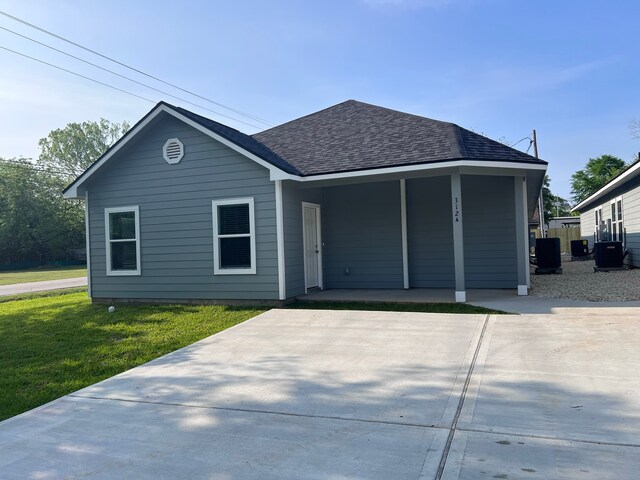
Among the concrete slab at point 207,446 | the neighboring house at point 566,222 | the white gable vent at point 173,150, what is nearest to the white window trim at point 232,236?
the white gable vent at point 173,150

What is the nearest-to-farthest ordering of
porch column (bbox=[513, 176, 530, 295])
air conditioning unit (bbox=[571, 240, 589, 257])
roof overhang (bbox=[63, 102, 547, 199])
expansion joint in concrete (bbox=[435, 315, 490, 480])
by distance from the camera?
expansion joint in concrete (bbox=[435, 315, 490, 480])
roof overhang (bbox=[63, 102, 547, 199])
porch column (bbox=[513, 176, 530, 295])
air conditioning unit (bbox=[571, 240, 589, 257])

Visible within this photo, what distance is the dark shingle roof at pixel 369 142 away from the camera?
890 cm

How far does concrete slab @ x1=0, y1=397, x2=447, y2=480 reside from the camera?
2840mm

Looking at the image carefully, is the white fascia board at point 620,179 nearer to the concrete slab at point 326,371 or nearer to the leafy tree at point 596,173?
the concrete slab at point 326,371

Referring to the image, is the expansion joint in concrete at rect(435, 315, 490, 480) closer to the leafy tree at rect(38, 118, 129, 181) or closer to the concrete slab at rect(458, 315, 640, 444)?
the concrete slab at rect(458, 315, 640, 444)

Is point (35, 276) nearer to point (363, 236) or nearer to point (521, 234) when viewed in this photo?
point (363, 236)

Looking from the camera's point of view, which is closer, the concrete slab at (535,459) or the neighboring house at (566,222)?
the concrete slab at (535,459)

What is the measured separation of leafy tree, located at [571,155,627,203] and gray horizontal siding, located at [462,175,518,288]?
1722 inches

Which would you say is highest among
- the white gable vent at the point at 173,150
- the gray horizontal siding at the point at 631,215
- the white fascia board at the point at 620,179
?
the white gable vent at the point at 173,150

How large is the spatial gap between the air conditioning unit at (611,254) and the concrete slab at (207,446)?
13636mm

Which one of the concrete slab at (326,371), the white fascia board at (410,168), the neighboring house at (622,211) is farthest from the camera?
the neighboring house at (622,211)

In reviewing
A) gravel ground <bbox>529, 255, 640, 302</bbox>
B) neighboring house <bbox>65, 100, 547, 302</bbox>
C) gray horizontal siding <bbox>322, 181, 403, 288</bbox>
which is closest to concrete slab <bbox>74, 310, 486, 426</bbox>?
neighboring house <bbox>65, 100, 547, 302</bbox>

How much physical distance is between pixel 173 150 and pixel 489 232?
7.08 meters

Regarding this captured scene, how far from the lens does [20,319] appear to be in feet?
30.4
